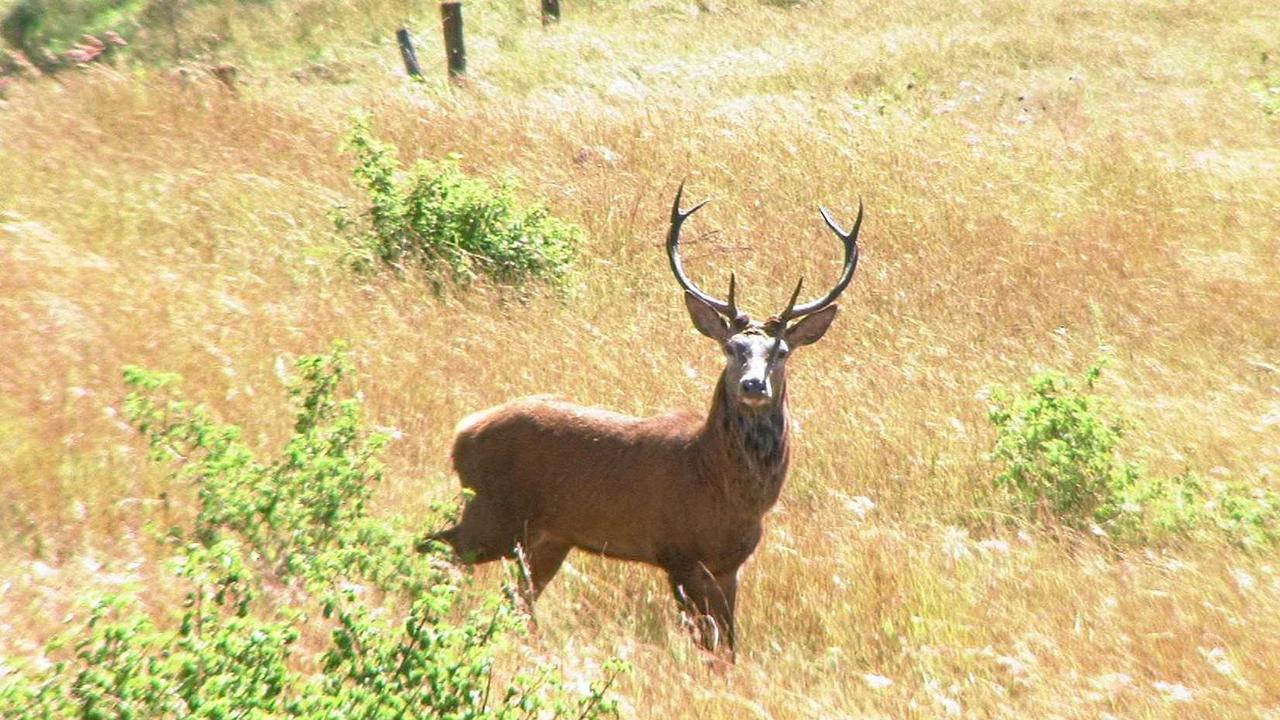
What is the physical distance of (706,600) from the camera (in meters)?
6.02

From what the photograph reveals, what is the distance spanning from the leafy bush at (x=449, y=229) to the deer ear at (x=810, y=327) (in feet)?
13.2

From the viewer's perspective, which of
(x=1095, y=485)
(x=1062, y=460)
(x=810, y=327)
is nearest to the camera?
(x=810, y=327)

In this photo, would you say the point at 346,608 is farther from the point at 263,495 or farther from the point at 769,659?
the point at 769,659

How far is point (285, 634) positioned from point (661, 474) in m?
2.94

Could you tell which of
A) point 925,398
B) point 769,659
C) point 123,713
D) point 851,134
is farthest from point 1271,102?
point 123,713

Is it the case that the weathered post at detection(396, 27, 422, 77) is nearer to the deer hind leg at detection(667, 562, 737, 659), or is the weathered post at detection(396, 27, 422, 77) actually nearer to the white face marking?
the white face marking

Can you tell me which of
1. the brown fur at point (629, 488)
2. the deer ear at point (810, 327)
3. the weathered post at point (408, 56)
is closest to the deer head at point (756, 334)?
the deer ear at point (810, 327)

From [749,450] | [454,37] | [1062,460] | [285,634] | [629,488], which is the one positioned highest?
[285,634]

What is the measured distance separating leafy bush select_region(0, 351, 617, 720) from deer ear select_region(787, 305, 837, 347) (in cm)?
186

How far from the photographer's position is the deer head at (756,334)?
→ 6043mm

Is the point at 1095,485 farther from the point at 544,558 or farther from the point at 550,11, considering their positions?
the point at 550,11

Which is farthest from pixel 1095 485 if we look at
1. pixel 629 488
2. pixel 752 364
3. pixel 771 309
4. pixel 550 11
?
pixel 550 11

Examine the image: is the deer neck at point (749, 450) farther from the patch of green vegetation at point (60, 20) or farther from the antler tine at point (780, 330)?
the patch of green vegetation at point (60, 20)

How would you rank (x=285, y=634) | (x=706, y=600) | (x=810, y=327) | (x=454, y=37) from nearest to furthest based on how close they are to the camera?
(x=285, y=634) < (x=706, y=600) < (x=810, y=327) < (x=454, y=37)
